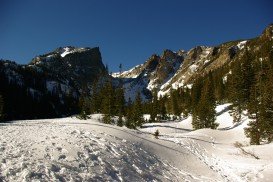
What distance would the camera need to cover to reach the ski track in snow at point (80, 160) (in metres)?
14.2

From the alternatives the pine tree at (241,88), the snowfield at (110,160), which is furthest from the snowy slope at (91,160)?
the pine tree at (241,88)

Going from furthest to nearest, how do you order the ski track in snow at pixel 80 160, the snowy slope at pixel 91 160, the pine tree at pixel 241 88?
the pine tree at pixel 241 88 < the snowy slope at pixel 91 160 < the ski track in snow at pixel 80 160

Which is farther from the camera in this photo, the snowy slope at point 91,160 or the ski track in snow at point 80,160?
the snowy slope at point 91,160

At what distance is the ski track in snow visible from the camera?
46.4 feet

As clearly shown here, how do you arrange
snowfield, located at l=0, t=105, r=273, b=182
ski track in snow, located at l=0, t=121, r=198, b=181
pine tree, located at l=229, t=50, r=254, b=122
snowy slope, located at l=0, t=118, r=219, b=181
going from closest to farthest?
ski track in snow, located at l=0, t=121, r=198, b=181
snowy slope, located at l=0, t=118, r=219, b=181
snowfield, located at l=0, t=105, r=273, b=182
pine tree, located at l=229, t=50, r=254, b=122

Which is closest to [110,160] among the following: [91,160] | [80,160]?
[91,160]

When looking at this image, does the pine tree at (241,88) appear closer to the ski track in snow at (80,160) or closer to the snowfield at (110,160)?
the snowfield at (110,160)

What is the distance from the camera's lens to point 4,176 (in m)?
12.9

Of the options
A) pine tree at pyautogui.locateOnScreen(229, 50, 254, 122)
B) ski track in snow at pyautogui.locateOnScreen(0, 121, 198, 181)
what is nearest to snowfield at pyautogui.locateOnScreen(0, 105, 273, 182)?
ski track in snow at pyautogui.locateOnScreen(0, 121, 198, 181)

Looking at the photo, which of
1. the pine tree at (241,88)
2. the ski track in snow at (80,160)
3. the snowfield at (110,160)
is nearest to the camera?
the ski track in snow at (80,160)

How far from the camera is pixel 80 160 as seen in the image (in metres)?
16.9

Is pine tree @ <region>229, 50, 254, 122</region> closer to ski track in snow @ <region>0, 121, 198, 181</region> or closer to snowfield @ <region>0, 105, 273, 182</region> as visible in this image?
snowfield @ <region>0, 105, 273, 182</region>

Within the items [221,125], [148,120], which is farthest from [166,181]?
[148,120]

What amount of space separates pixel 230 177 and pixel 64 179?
47.2ft
